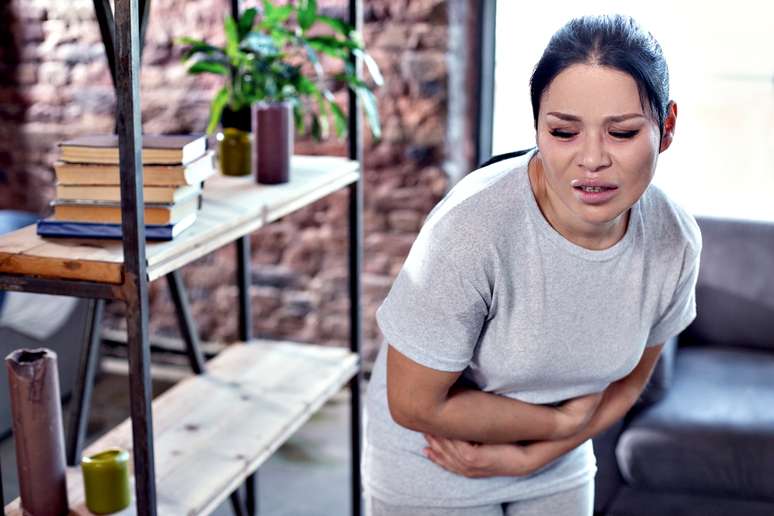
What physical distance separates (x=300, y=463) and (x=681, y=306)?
1.87 metres

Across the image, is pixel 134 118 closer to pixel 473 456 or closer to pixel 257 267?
pixel 473 456

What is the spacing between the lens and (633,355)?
4.83 feet

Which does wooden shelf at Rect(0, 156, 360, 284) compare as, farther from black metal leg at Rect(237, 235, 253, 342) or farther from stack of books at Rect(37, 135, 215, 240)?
black metal leg at Rect(237, 235, 253, 342)

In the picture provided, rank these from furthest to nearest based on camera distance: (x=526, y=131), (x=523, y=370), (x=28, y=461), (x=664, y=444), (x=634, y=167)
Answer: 1. (x=526, y=131)
2. (x=664, y=444)
3. (x=28, y=461)
4. (x=523, y=370)
5. (x=634, y=167)

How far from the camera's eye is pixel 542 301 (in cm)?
135

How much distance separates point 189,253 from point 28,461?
0.42 m

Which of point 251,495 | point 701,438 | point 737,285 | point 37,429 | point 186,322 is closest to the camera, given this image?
point 37,429

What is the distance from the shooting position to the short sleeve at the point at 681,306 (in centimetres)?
146

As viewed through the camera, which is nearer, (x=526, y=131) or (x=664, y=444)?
(x=664, y=444)

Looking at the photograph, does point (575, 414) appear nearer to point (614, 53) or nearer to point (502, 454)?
point (502, 454)

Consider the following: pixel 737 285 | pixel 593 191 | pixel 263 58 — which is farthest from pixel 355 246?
pixel 593 191

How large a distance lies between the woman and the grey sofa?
36.3 inches

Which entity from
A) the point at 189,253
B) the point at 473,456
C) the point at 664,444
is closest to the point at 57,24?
the point at 189,253

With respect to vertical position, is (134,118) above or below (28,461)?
above
